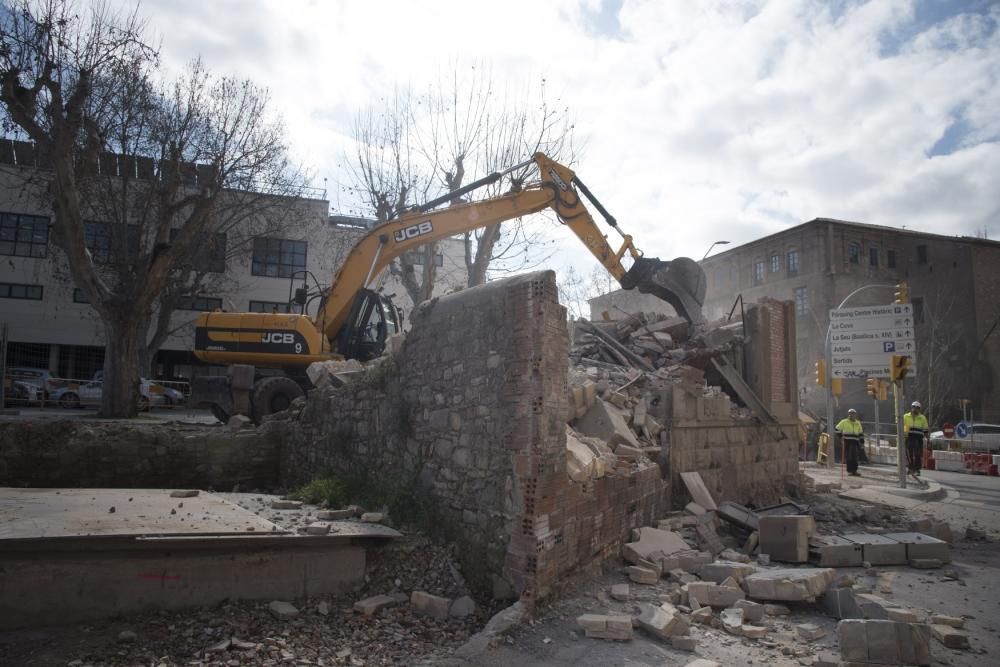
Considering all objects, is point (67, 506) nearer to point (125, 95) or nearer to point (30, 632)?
point (30, 632)

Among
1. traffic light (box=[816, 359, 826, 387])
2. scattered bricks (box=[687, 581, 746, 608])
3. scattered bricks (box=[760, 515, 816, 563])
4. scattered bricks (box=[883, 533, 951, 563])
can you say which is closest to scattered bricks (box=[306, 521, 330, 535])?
scattered bricks (box=[687, 581, 746, 608])

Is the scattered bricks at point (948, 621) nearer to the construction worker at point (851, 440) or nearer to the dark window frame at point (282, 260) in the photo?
the construction worker at point (851, 440)

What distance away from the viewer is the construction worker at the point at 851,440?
15477mm

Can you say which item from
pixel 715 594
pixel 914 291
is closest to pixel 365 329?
pixel 715 594

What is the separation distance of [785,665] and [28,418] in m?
11.1

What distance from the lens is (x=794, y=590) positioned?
5.39m

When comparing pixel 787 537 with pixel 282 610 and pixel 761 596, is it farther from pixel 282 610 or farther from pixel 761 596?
pixel 282 610

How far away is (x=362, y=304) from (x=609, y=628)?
28.4ft

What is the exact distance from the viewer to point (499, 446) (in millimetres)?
5531

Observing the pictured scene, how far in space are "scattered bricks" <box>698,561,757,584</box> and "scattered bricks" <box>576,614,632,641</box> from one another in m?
1.54

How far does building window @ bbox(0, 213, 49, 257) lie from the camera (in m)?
29.9

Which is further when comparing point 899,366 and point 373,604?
point 899,366

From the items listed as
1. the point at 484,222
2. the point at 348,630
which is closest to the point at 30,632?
the point at 348,630

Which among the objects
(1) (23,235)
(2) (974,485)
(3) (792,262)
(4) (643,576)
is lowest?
(2) (974,485)
